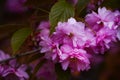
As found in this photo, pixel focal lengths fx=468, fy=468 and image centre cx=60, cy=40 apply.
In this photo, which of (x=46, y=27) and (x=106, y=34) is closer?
(x=106, y=34)

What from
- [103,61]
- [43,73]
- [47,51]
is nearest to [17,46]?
[47,51]

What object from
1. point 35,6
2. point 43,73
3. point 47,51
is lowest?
point 43,73

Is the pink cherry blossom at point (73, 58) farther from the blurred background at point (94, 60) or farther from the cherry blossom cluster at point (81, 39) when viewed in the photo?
the blurred background at point (94, 60)

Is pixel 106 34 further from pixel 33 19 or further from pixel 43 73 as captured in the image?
pixel 43 73

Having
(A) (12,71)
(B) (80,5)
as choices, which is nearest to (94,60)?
(A) (12,71)

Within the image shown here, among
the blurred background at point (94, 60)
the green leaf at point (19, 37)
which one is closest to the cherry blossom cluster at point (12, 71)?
the green leaf at point (19, 37)

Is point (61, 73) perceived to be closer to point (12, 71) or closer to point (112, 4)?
point (12, 71)
